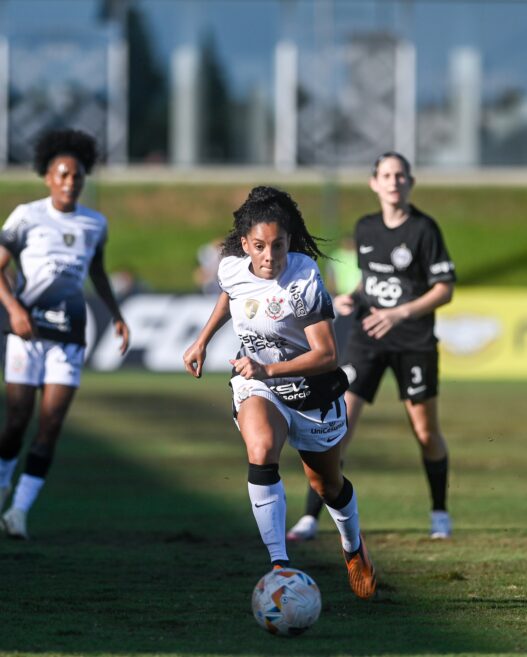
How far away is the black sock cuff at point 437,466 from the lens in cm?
985

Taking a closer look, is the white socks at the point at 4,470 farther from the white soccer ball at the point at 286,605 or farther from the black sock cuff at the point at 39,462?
the white soccer ball at the point at 286,605

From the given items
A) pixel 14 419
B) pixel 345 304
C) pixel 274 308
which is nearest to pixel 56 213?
pixel 14 419

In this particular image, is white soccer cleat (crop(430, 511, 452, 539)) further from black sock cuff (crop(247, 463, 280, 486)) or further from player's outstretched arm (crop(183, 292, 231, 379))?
black sock cuff (crop(247, 463, 280, 486))

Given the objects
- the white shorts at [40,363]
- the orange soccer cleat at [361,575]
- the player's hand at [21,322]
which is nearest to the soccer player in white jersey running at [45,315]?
the white shorts at [40,363]

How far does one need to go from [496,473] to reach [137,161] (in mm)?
27226

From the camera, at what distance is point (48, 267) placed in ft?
31.3

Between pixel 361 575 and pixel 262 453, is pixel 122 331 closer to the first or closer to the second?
pixel 361 575

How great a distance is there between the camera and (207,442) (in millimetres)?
15789

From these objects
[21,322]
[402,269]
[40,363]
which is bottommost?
[40,363]

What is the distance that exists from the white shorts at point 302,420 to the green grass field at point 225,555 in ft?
2.73

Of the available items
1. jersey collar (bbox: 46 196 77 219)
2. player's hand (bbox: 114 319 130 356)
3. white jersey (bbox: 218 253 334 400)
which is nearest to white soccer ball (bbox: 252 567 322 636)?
white jersey (bbox: 218 253 334 400)

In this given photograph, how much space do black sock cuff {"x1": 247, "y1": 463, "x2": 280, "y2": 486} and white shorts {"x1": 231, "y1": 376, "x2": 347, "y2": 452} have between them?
12.3 inches

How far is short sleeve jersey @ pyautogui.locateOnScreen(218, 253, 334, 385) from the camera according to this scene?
6.93 metres

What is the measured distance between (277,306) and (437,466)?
328 centimetres
